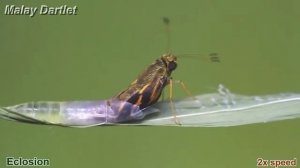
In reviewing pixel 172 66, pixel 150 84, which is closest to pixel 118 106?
pixel 150 84

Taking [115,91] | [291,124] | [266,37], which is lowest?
[291,124]

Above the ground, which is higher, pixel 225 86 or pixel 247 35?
pixel 247 35

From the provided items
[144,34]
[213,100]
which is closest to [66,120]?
[144,34]

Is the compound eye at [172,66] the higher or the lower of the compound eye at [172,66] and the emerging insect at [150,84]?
the higher

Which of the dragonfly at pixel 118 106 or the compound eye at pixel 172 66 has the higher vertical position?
the compound eye at pixel 172 66

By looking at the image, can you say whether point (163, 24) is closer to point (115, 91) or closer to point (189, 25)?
point (189, 25)
